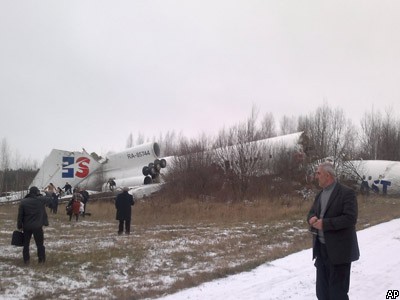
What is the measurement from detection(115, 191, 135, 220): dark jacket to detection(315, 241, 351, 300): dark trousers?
11.8 m

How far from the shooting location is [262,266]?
28.7ft

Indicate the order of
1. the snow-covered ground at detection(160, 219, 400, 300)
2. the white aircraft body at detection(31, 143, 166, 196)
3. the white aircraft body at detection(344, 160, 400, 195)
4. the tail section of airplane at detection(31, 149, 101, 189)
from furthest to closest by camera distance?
the tail section of airplane at detection(31, 149, 101, 189), the white aircraft body at detection(31, 143, 166, 196), the white aircraft body at detection(344, 160, 400, 195), the snow-covered ground at detection(160, 219, 400, 300)

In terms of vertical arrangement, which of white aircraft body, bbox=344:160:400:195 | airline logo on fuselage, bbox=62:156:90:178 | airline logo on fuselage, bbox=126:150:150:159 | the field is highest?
airline logo on fuselage, bbox=126:150:150:159

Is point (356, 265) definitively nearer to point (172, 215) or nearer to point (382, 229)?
point (382, 229)

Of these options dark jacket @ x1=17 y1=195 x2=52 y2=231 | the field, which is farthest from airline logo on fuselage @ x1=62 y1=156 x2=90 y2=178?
dark jacket @ x1=17 y1=195 x2=52 y2=231

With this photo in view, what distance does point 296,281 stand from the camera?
705 cm

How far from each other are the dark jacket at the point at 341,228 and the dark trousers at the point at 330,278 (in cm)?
12

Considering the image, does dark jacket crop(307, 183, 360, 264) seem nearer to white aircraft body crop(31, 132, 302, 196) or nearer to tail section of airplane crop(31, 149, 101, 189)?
white aircraft body crop(31, 132, 302, 196)

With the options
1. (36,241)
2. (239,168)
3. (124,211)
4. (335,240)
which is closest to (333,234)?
(335,240)

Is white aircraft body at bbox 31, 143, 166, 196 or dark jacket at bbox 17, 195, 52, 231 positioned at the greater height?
white aircraft body at bbox 31, 143, 166, 196

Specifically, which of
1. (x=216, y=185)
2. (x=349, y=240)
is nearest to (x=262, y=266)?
(x=349, y=240)

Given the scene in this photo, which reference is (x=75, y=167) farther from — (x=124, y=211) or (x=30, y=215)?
(x=30, y=215)

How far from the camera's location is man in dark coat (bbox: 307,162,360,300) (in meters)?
4.48

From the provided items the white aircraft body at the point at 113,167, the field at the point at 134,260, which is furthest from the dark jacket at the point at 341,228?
the white aircraft body at the point at 113,167
